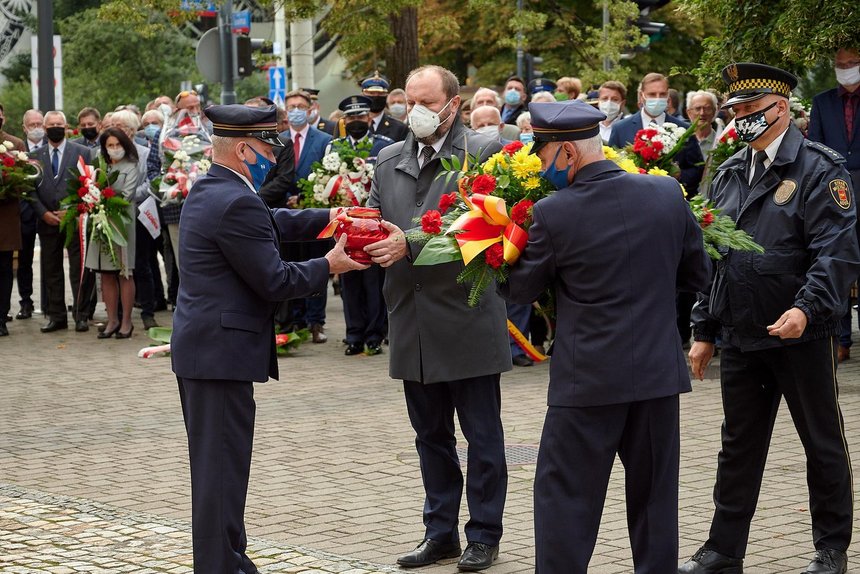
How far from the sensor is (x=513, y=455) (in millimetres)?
9086

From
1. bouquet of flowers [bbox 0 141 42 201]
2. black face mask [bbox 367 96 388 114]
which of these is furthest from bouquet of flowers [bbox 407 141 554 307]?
bouquet of flowers [bbox 0 141 42 201]

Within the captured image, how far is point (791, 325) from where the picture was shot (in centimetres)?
593

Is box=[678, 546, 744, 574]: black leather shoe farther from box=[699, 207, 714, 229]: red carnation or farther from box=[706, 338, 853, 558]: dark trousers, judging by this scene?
box=[699, 207, 714, 229]: red carnation

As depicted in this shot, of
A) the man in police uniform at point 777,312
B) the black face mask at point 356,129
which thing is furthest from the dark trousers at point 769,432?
the black face mask at point 356,129

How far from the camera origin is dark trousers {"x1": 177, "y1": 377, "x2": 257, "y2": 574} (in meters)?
6.04

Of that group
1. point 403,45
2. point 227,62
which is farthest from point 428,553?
point 403,45

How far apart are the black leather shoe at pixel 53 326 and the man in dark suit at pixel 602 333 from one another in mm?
11646

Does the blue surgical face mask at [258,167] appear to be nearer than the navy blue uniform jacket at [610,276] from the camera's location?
No

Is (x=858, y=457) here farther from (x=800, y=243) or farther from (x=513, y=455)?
(x=800, y=243)

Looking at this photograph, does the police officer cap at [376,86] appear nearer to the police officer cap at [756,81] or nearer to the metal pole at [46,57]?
the metal pole at [46,57]

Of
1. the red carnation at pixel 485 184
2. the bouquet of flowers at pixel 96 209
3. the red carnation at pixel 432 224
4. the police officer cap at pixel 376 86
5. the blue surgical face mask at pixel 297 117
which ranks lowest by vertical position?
the bouquet of flowers at pixel 96 209

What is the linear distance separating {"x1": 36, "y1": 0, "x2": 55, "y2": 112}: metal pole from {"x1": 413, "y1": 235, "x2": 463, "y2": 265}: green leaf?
1584 cm

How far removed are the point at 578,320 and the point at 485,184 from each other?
2.54 feet

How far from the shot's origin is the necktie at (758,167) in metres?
6.36
